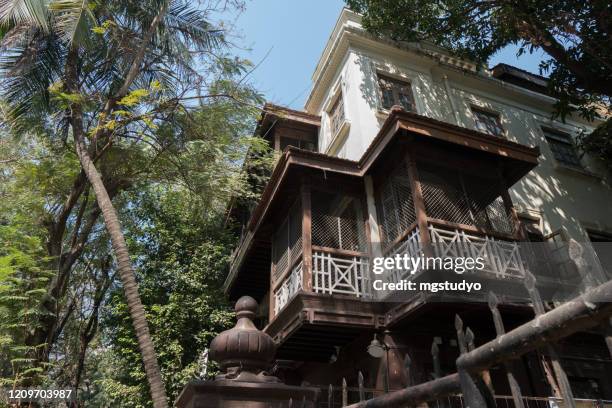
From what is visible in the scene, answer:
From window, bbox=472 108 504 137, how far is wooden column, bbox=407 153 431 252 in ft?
19.4

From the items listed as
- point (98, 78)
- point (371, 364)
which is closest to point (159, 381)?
point (371, 364)

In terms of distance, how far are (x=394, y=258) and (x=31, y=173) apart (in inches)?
412

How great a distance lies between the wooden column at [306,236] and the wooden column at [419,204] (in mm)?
2117

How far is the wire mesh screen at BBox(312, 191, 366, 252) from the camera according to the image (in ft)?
31.2

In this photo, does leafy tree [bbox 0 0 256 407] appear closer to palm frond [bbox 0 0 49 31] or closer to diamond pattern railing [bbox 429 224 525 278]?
palm frond [bbox 0 0 49 31]

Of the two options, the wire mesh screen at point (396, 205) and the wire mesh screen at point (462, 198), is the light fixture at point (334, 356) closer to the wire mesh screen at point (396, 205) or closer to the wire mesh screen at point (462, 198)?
the wire mesh screen at point (396, 205)

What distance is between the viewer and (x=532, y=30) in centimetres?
1008

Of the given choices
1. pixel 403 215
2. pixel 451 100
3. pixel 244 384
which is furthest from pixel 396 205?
pixel 244 384

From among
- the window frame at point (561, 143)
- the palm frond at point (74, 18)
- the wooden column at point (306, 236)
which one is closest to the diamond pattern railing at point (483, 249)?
the wooden column at point (306, 236)

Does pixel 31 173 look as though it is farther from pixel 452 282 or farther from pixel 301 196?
pixel 452 282

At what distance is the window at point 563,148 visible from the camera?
14.3 m

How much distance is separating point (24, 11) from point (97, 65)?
2.46m

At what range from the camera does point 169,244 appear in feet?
45.3

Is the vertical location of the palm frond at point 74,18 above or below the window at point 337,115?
below
